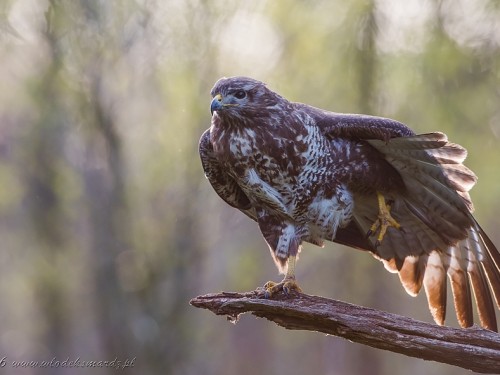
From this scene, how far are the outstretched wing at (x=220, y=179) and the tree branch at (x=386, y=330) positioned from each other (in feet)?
5.06

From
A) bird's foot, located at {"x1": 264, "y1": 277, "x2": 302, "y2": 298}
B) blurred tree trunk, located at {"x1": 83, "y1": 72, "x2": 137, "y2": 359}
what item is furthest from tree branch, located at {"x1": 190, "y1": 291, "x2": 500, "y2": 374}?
blurred tree trunk, located at {"x1": 83, "y1": 72, "x2": 137, "y2": 359}

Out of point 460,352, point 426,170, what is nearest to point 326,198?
point 426,170

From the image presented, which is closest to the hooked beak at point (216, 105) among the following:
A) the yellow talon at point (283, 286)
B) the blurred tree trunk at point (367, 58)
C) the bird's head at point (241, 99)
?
the bird's head at point (241, 99)

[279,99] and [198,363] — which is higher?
[279,99]

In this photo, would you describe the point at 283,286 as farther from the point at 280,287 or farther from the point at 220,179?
the point at 220,179

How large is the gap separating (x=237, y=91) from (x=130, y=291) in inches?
423

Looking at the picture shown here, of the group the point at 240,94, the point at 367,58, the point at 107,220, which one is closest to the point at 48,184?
the point at 107,220

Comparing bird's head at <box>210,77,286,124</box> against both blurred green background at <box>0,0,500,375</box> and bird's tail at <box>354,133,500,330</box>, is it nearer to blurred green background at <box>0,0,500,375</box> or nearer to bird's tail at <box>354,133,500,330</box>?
bird's tail at <box>354,133,500,330</box>

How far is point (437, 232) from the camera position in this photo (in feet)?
27.1

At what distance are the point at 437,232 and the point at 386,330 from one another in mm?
1884

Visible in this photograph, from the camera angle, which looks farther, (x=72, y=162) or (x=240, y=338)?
(x=240, y=338)

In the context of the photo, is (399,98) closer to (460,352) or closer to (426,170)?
(426,170)

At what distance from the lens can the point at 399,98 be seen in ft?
57.0

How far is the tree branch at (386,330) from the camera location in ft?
21.5
